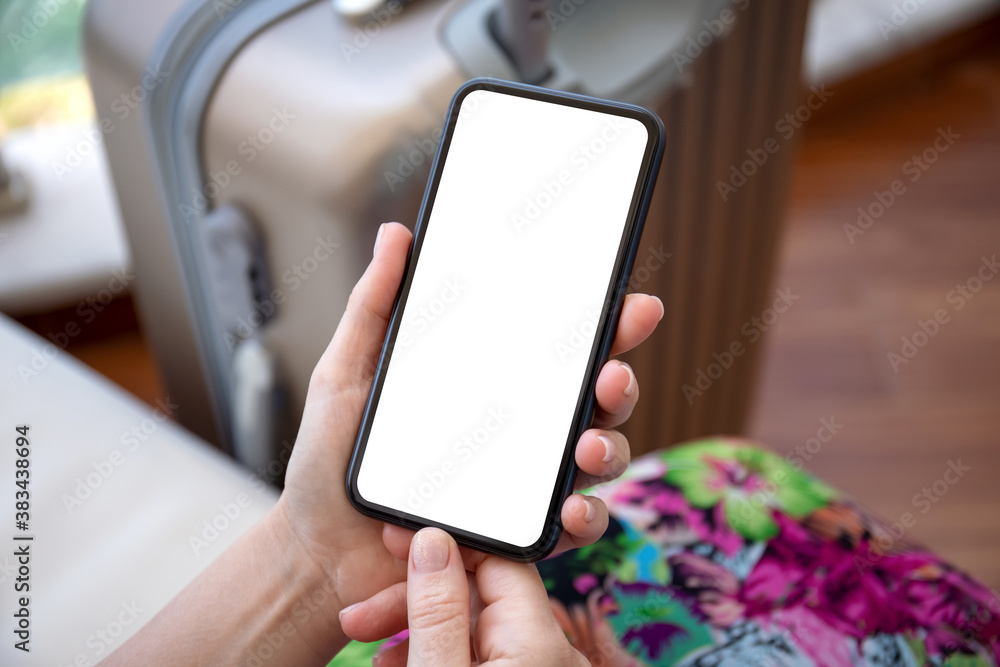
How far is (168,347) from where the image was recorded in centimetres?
80

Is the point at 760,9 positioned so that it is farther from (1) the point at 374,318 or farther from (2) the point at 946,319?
(2) the point at 946,319

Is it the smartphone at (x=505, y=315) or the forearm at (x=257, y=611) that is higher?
the smartphone at (x=505, y=315)

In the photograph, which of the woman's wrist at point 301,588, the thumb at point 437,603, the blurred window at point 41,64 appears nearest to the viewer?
the thumb at point 437,603

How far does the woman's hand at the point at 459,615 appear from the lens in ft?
1.31

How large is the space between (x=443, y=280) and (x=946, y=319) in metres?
1.07

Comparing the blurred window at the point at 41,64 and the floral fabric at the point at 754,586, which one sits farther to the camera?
the blurred window at the point at 41,64

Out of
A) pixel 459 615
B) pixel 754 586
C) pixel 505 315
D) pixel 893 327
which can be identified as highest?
pixel 505 315

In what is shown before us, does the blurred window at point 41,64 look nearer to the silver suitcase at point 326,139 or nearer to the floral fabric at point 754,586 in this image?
the silver suitcase at point 326,139

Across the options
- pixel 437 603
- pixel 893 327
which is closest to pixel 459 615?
pixel 437 603

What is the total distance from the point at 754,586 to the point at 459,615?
24cm

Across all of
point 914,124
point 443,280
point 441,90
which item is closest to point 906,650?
point 443,280

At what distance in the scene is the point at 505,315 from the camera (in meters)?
0.48

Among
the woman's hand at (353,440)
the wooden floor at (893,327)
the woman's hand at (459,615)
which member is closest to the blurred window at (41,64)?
the wooden floor at (893,327)

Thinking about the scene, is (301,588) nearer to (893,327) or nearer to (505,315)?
(505,315)
